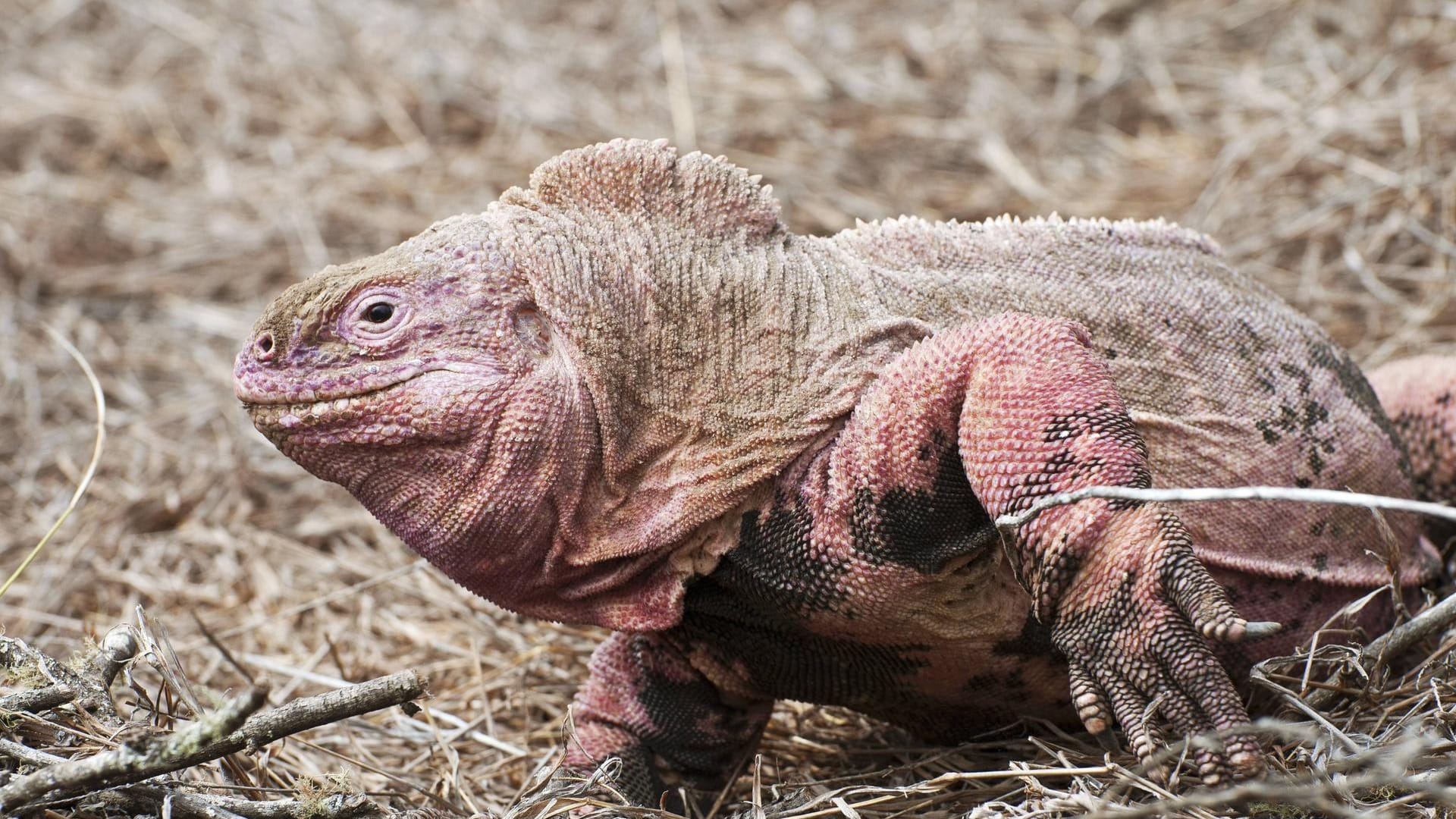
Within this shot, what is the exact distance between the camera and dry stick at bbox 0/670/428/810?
8.98 feet

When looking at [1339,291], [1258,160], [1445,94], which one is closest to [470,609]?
[1339,291]

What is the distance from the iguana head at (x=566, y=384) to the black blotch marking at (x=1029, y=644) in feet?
2.29

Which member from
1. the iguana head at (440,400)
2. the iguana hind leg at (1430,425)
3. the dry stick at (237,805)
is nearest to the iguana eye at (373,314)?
the iguana head at (440,400)

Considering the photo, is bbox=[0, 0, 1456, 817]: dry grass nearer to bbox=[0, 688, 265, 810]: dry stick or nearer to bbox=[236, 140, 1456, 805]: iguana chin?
bbox=[236, 140, 1456, 805]: iguana chin

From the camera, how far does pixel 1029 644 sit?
3.58m

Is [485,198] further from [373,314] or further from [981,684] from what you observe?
[981,684]

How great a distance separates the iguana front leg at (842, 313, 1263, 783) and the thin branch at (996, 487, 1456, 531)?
7cm

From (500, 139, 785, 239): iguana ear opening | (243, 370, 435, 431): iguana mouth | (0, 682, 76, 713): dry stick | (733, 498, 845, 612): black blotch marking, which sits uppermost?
(500, 139, 785, 239): iguana ear opening

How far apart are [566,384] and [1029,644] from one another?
128cm

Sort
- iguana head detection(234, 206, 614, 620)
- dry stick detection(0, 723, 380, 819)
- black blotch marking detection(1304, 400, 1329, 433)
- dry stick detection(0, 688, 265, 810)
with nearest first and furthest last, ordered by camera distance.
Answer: dry stick detection(0, 688, 265, 810)
dry stick detection(0, 723, 380, 819)
iguana head detection(234, 206, 614, 620)
black blotch marking detection(1304, 400, 1329, 433)

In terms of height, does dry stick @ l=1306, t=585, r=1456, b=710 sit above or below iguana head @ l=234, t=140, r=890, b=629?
below

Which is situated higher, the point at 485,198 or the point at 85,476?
the point at 85,476

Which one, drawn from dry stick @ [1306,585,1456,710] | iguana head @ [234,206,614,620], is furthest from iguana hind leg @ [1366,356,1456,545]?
iguana head @ [234,206,614,620]

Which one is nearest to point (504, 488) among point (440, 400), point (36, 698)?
point (440, 400)
